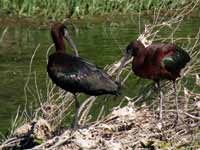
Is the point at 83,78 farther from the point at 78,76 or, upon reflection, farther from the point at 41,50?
the point at 41,50

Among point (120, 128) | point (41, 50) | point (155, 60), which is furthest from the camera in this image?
point (41, 50)

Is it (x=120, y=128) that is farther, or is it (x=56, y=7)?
(x=56, y=7)

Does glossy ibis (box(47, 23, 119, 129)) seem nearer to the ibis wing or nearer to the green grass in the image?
the ibis wing

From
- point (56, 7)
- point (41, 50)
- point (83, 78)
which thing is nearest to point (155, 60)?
point (83, 78)

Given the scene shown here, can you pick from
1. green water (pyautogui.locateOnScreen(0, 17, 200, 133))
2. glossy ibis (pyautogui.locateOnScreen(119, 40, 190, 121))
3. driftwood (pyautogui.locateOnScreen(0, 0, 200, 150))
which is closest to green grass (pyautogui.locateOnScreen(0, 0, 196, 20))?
green water (pyautogui.locateOnScreen(0, 17, 200, 133))

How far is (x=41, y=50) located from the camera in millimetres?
17266

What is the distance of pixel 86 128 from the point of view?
8719mm

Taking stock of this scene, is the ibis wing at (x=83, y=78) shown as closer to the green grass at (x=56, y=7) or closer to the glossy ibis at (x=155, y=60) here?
the glossy ibis at (x=155, y=60)

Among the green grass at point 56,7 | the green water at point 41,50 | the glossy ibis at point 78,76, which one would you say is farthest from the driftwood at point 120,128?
the green grass at point 56,7

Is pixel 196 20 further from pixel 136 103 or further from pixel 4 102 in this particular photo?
pixel 136 103

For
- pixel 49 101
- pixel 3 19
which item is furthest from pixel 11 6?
pixel 49 101

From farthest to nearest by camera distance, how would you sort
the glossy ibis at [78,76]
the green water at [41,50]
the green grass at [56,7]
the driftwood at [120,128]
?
the green grass at [56,7], the green water at [41,50], the glossy ibis at [78,76], the driftwood at [120,128]

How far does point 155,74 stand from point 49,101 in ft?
5.21

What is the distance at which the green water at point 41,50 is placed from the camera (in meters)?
13.1
